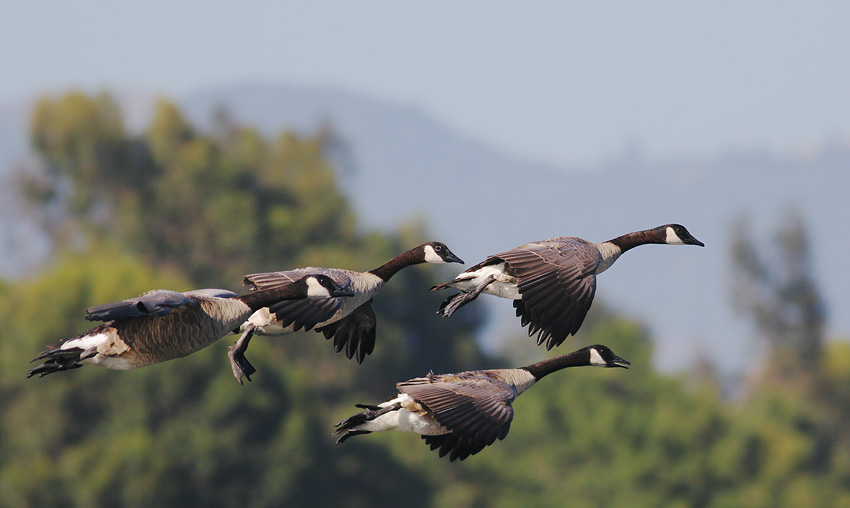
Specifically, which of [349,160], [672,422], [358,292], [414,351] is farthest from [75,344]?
[349,160]

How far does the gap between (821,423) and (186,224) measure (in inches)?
1908

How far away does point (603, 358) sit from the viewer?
14727mm

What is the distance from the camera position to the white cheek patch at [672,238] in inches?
596

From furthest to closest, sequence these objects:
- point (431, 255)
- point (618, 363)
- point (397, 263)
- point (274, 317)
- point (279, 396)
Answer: point (279, 396), point (431, 255), point (618, 363), point (397, 263), point (274, 317)

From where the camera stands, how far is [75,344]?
11883 millimetres

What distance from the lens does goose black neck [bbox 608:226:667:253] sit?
14.4m

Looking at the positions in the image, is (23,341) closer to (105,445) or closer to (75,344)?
(105,445)

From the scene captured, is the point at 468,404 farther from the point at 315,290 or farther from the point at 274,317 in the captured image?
the point at 274,317

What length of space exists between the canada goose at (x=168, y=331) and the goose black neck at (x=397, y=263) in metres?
1.96

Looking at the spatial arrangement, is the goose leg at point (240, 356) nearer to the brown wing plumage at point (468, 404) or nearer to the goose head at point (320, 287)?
the goose head at point (320, 287)

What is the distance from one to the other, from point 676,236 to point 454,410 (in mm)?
4638

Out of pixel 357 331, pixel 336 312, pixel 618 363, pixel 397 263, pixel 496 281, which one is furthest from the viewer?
pixel 357 331

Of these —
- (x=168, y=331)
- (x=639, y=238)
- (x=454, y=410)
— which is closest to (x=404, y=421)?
(x=454, y=410)

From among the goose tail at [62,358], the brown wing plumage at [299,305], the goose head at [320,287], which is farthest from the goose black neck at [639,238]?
the goose tail at [62,358]
